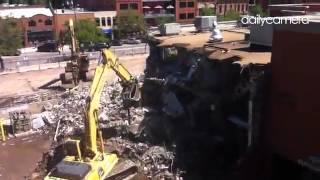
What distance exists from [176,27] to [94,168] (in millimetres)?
16012

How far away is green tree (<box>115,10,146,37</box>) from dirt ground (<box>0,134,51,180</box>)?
131 feet

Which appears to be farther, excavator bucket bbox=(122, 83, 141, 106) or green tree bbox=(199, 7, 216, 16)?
green tree bbox=(199, 7, 216, 16)

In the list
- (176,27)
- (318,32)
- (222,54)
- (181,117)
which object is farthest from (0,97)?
(318,32)

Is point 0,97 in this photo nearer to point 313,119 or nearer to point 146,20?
point 313,119

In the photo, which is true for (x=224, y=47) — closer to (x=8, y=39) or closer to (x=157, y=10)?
(x=8, y=39)

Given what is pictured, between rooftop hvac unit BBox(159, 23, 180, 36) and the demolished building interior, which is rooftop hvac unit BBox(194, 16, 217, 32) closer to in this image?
rooftop hvac unit BBox(159, 23, 180, 36)

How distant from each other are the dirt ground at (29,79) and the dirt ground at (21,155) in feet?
39.2

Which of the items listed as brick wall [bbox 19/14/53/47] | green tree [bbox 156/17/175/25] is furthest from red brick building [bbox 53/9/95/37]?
green tree [bbox 156/17/175/25]

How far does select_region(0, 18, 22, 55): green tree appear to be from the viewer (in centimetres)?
5453

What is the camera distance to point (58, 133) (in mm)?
26031

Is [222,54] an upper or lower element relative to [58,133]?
upper

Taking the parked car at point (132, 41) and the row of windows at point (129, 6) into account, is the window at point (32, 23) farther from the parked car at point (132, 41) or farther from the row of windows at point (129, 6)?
the row of windows at point (129, 6)

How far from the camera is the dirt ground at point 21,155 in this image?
2173 centimetres

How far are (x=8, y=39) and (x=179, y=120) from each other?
39.6 meters
